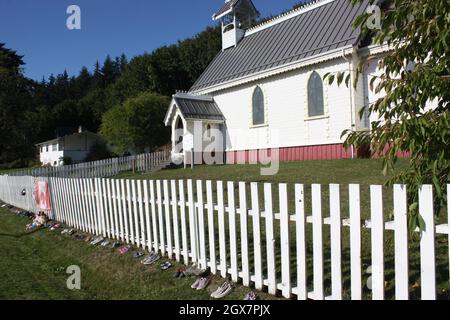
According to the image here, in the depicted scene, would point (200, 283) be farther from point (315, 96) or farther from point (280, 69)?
point (280, 69)

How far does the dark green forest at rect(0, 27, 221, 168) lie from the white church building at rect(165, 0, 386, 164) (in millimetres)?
13460

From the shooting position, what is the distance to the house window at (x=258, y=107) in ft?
70.4

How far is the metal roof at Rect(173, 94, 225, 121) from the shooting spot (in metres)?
22.8

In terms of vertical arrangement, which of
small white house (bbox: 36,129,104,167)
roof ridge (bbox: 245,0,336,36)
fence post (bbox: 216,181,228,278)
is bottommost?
fence post (bbox: 216,181,228,278)

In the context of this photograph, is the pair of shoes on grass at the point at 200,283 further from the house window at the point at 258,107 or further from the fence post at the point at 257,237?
the house window at the point at 258,107

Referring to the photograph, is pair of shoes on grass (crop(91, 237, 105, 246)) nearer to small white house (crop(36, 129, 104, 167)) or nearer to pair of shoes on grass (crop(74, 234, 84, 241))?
pair of shoes on grass (crop(74, 234, 84, 241))

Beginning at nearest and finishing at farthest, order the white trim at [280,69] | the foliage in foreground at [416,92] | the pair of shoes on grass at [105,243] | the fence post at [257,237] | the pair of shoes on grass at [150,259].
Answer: the foliage in foreground at [416,92], the fence post at [257,237], the pair of shoes on grass at [150,259], the pair of shoes on grass at [105,243], the white trim at [280,69]

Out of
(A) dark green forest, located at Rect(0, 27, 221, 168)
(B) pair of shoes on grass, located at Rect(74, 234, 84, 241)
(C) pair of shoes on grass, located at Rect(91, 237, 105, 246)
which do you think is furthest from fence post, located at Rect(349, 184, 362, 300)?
Result: (A) dark green forest, located at Rect(0, 27, 221, 168)

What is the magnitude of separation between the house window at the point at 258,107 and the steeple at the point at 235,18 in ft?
21.4

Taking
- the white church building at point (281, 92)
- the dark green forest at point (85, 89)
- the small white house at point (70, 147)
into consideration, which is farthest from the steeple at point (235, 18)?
the small white house at point (70, 147)

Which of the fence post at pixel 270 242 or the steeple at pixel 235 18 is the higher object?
the steeple at pixel 235 18

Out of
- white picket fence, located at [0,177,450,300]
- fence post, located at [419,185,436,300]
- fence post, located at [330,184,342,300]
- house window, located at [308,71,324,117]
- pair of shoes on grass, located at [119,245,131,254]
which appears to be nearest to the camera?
fence post, located at [419,185,436,300]

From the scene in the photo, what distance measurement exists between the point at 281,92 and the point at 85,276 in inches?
622

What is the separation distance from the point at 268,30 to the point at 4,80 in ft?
64.4
